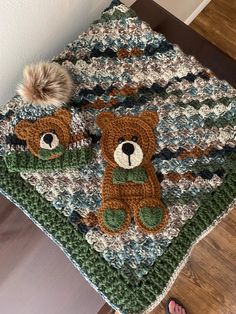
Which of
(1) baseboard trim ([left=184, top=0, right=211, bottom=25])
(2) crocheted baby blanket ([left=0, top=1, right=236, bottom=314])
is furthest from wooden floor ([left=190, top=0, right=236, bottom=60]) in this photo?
(2) crocheted baby blanket ([left=0, top=1, right=236, bottom=314])

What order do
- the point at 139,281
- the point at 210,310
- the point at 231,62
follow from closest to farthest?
the point at 139,281
the point at 231,62
the point at 210,310

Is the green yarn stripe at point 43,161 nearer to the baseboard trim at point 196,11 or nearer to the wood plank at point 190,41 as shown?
the wood plank at point 190,41

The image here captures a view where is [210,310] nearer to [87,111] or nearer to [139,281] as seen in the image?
[139,281]

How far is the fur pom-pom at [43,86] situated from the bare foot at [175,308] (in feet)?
2.51

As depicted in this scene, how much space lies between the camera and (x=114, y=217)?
0.72 meters

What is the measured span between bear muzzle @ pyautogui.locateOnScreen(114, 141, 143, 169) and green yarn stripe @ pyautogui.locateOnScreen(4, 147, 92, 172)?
6 centimetres

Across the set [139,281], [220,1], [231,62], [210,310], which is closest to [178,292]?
[210,310]

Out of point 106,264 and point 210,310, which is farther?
point 210,310

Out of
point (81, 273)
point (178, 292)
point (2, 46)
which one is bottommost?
point (178, 292)

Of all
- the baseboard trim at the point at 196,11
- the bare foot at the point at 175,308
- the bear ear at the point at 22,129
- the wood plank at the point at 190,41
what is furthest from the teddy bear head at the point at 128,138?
the baseboard trim at the point at 196,11

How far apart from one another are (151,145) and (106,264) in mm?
229

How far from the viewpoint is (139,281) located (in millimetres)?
708

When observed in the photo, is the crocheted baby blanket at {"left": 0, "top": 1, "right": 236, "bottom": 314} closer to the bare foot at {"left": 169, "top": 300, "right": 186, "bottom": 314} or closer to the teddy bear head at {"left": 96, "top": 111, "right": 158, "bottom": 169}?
the teddy bear head at {"left": 96, "top": 111, "right": 158, "bottom": 169}

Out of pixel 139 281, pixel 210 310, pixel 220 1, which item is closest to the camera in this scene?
pixel 139 281
